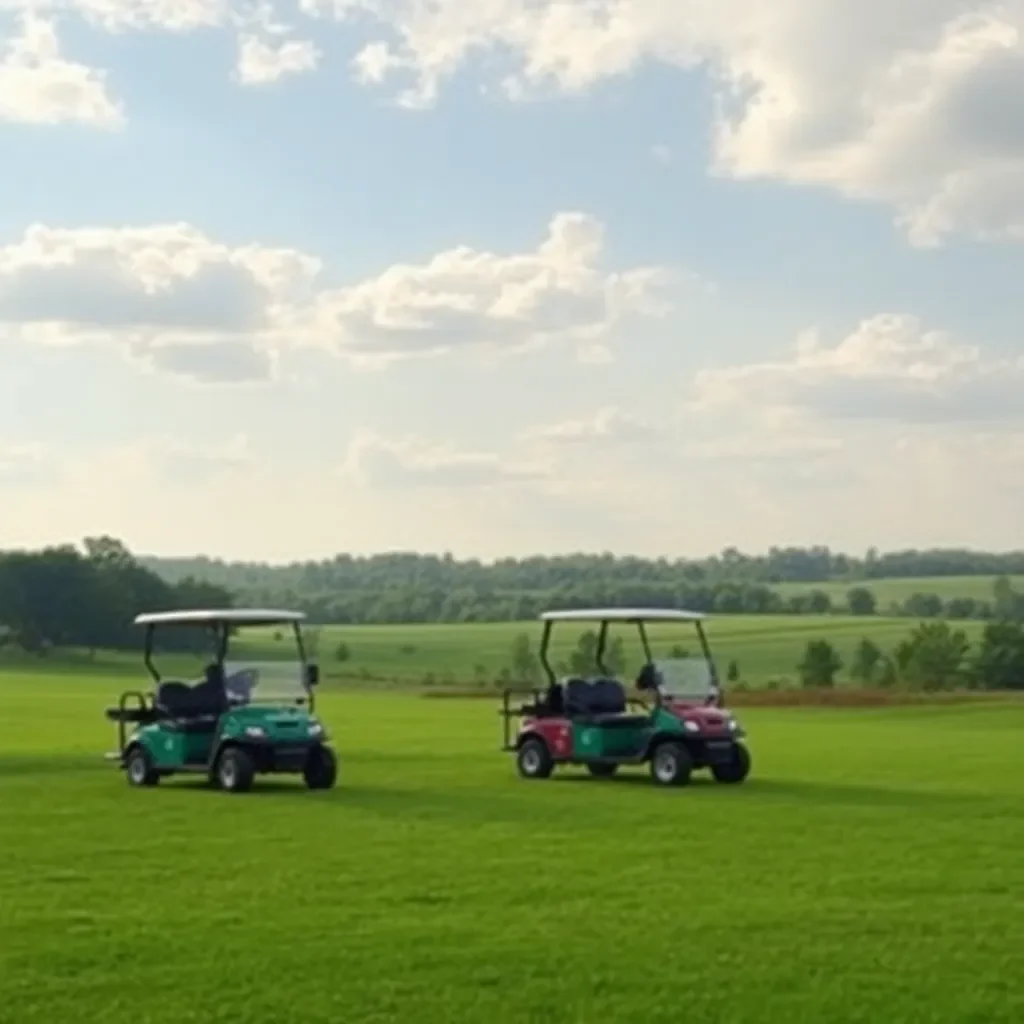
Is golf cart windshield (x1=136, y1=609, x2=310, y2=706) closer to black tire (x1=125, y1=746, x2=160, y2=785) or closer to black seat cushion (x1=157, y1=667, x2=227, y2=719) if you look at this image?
black seat cushion (x1=157, y1=667, x2=227, y2=719)

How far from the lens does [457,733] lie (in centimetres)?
4481

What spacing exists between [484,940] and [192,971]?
2.07m

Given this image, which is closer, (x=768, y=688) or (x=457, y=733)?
(x=457, y=733)

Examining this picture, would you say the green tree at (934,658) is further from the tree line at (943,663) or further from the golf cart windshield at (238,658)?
the golf cart windshield at (238,658)

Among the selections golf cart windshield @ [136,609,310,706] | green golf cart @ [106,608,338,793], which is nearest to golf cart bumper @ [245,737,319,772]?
green golf cart @ [106,608,338,793]

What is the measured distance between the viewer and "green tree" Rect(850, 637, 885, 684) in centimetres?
9738

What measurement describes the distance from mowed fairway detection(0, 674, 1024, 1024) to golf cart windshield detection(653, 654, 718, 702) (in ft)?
4.33

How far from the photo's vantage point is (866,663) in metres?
98.8

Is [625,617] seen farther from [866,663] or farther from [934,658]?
[866,663]

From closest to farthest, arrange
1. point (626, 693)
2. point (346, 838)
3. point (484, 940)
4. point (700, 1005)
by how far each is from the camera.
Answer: point (700, 1005), point (484, 940), point (346, 838), point (626, 693)

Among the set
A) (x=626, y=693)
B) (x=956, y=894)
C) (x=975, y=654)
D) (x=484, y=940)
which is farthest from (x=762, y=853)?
(x=975, y=654)

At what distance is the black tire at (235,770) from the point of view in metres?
26.5

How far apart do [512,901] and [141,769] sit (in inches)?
512

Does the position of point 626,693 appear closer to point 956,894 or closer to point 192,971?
point 956,894
